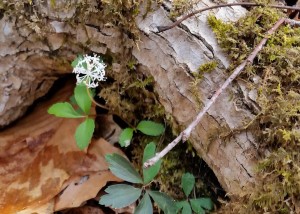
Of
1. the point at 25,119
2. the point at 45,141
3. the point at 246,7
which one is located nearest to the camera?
the point at 246,7

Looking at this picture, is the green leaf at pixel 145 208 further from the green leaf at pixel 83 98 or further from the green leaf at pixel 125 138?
the green leaf at pixel 83 98

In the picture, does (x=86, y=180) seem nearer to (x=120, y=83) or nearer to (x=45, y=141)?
(x=45, y=141)

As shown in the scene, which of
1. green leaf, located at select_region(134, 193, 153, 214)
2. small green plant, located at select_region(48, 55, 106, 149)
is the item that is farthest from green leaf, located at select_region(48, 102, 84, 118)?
green leaf, located at select_region(134, 193, 153, 214)

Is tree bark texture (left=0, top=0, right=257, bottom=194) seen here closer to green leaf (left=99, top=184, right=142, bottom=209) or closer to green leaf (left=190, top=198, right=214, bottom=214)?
green leaf (left=190, top=198, right=214, bottom=214)

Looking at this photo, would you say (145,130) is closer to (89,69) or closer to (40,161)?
(89,69)

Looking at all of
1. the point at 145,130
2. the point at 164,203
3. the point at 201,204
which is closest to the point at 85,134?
the point at 145,130

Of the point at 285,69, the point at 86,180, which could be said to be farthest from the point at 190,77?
A: the point at 86,180
